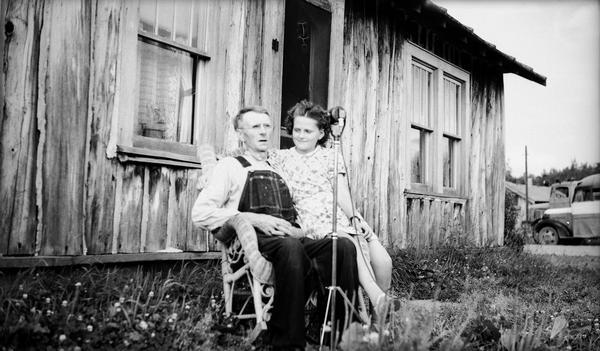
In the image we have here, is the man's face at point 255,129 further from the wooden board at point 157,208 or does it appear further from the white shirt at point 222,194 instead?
the wooden board at point 157,208

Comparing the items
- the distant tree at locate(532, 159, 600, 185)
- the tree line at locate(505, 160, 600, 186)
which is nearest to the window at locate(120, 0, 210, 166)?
the tree line at locate(505, 160, 600, 186)

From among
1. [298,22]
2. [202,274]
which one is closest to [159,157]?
[202,274]

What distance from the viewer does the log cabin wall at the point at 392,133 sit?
589cm

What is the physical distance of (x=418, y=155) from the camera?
23.7 ft

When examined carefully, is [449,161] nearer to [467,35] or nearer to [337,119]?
[467,35]

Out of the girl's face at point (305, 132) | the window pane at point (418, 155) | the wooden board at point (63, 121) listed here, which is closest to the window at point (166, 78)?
the wooden board at point (63, 121)

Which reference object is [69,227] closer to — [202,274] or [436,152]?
[202,274]

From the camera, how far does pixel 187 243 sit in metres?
4.06

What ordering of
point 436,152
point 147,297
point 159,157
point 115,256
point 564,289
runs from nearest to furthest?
point 147,297, point 115,256, point 159,157, point 564,289, point 436,152

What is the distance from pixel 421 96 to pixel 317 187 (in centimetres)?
440

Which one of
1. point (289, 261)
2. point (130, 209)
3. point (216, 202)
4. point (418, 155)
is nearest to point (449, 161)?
point (418, 155)

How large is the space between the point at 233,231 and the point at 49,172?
127 cm

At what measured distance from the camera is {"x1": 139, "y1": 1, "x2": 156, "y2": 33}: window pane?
12.7ft

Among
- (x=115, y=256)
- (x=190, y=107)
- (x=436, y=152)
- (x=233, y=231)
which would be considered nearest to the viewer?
(x=233, y=231)
